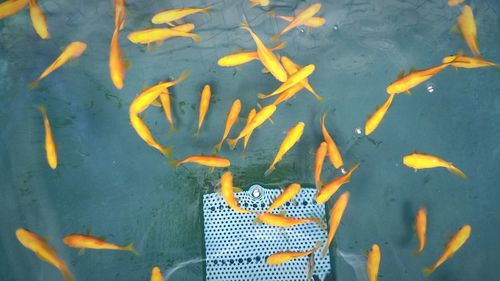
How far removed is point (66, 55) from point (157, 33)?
72 cm

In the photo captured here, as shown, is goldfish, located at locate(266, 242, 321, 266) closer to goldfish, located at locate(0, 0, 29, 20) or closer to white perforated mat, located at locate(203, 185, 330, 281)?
white perforated mat, located at locate(203, 185, 330, 281)

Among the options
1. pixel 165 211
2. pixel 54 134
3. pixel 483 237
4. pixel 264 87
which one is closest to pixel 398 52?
pixel 264 87

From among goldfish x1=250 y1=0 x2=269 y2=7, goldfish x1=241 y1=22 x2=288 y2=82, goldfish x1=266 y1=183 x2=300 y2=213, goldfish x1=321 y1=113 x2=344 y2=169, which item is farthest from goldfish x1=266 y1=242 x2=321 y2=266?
goldfish x1=250 y1=0 x2=269 y2=7

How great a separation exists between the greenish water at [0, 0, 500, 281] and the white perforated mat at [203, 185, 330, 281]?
121mm

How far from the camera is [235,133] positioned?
3.25 m

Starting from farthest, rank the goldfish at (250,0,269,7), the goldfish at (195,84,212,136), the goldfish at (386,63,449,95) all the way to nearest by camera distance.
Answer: the goldfish at (250,0,269,7), the goldfish at (195,84,212,136), the goldfish at (386,63,449,95)

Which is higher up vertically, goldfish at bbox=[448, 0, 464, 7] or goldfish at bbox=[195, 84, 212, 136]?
goldfish at bbox=[448, 0, 464, 7]

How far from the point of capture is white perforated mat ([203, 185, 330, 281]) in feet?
10.0

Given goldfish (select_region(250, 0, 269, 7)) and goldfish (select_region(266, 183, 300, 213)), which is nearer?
goldfish (select_region(266, 183, 300, 213))

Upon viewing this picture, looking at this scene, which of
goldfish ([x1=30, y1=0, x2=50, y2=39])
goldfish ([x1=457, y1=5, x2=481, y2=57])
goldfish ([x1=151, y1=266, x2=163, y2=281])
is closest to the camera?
goldfish ([x1=151, y1=266, x2=163, y2=281])

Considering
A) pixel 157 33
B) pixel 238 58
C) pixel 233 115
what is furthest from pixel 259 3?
pixel 233 115

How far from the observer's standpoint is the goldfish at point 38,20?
10.3ft

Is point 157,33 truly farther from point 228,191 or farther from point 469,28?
point 469,28

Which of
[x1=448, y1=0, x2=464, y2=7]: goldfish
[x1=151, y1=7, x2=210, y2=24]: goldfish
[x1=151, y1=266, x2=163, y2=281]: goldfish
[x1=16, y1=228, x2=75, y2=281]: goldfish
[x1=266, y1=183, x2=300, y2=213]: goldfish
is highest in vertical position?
[x1=151, y1=7, x2=210, y2=24]: goldfish
